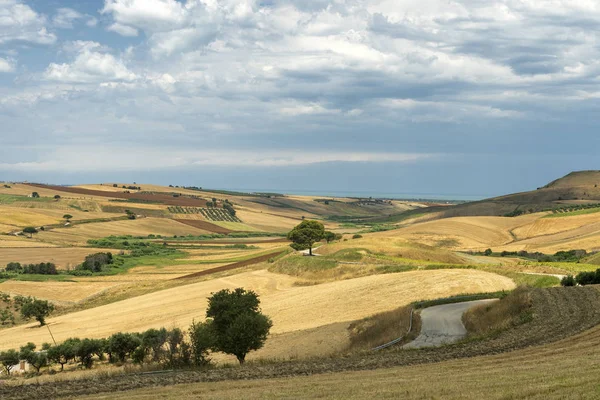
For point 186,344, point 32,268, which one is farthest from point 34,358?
point 32,268

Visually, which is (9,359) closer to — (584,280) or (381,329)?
(381,329)

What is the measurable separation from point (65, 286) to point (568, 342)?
252 ft

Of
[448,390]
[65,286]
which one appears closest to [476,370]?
[448,390]

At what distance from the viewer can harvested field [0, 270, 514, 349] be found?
57.0 metres

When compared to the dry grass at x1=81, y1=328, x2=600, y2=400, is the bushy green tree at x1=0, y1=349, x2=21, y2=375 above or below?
below

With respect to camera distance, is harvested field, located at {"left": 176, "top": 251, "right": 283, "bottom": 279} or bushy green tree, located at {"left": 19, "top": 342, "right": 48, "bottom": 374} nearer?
bushy green tree, located at {"left": 19, "top": 342, "right": 48, "bottom": 374}

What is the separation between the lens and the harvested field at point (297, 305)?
57.0 m

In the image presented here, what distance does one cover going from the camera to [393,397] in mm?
19438

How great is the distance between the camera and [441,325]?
4334cm

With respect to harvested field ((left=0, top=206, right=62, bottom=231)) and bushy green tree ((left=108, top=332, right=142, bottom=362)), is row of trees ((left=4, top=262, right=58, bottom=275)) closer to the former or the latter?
harvested field ((left=0, top=206, right=62, bottom=231))

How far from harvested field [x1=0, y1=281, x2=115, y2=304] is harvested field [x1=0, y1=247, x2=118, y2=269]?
59.8 ft

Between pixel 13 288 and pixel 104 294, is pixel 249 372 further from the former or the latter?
pixel 13 288

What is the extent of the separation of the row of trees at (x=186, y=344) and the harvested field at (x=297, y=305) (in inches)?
303

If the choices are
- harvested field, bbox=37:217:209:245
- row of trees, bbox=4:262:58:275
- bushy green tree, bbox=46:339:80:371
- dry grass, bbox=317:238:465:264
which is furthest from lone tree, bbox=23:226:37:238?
bushy green tree, bbox=46:339:80:371
